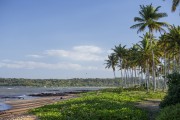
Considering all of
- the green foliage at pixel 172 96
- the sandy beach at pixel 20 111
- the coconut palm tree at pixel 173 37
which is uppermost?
the coconut palm tree at pixel 173 37

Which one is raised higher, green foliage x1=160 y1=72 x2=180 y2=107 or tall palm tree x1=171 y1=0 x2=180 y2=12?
tall palm tree x1=171 y1=0 x2=180 y2=12

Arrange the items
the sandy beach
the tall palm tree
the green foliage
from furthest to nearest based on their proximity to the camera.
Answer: the tall palm tree, the green foliage, the sandy beach

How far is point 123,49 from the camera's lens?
84875mm

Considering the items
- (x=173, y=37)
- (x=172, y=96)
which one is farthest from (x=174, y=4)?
(x=173, y=37)

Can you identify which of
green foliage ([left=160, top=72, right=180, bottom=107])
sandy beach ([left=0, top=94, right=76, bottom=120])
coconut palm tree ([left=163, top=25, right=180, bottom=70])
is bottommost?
sandy beach ([left=0, top=94, right=76, bottom=120])

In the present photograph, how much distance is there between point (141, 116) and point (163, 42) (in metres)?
38.6

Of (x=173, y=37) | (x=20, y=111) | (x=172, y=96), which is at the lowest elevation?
(x=20, y=111)

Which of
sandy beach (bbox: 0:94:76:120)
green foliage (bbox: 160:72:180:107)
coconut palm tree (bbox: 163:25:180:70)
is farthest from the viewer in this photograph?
coconut palm tree (bbox: 163:25:180:70)

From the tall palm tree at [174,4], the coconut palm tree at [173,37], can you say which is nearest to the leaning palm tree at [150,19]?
the coconut palm tree at [173,37]

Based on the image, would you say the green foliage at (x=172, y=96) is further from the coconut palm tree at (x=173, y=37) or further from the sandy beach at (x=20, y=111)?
the coconut palm tree at (x=173, y=37)

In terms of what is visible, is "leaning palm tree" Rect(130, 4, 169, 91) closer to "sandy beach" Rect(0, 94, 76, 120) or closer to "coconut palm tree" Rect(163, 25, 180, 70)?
"coconut palm tree" Rect(163, 25, 180, 70)

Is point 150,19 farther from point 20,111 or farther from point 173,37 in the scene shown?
point 20,111

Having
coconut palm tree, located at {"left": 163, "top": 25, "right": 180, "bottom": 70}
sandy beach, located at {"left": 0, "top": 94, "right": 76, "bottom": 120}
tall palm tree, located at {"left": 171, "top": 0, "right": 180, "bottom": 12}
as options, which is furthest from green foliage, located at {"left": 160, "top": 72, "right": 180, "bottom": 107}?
coconut palm tree, located at {"left": 163, "top": 25, "right": 180, "bottom": 70}

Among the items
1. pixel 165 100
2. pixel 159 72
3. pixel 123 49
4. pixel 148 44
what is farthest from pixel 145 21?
pixel 159 72
